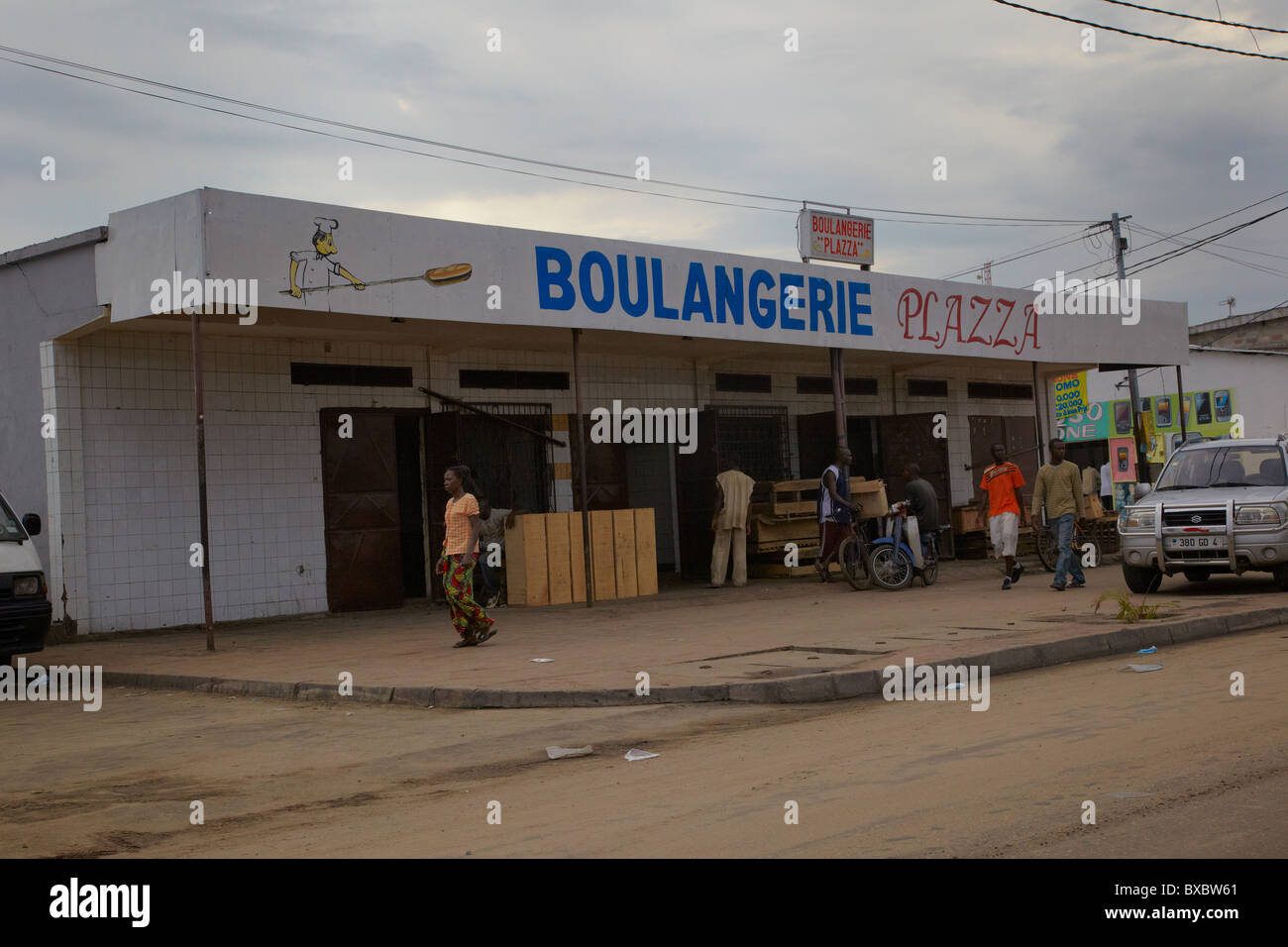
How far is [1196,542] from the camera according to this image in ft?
48.3

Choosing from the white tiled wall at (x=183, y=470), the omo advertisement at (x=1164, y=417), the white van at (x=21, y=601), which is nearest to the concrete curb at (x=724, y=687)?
the white van at (x=21, y=601)

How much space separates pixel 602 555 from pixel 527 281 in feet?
14.6

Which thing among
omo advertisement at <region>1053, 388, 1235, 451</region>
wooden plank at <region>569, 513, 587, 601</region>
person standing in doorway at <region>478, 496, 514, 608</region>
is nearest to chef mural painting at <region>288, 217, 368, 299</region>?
person standing in doorway at <region>478, 496, 514, 608</region>

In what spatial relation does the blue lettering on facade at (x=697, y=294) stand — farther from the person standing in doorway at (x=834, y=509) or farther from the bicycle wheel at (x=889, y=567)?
the bicycle wheel at (x=889, y=567)

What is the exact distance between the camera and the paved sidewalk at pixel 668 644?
9773 mm

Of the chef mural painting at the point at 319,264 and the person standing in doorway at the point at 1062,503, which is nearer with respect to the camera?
the chef mural painting at the point at 319,264

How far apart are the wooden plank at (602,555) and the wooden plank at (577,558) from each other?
0.53 ft

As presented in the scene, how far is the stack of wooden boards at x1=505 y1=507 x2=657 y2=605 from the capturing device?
1727 centimetres

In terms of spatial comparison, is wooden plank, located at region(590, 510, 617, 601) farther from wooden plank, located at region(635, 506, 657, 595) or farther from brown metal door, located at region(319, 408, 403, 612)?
brown metal door, located at region(319, 408, 403, 612)

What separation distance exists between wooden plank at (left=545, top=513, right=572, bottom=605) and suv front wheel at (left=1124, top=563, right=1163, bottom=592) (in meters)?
7.42
